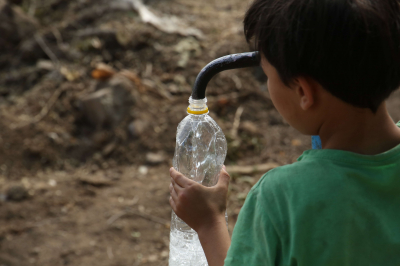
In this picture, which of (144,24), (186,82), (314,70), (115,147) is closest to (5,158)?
(115,147)

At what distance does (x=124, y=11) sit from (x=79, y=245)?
3.90 metres

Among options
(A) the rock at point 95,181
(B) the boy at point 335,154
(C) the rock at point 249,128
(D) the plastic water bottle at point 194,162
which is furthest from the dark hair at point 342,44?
(C) the rock at point 249,128

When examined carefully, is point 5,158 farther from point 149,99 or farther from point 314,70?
point 314,70

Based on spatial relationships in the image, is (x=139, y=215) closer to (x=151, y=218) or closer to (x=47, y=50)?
(x=151, y=218)

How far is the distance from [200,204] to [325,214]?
0.44 meters

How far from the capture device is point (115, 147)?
434 centimetres

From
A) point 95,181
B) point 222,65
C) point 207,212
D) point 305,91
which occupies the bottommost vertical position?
point 95,181

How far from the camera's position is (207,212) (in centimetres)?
125

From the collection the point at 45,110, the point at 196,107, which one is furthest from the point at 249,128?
the point at 196,107

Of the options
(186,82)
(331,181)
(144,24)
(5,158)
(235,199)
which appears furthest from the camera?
(144,24)

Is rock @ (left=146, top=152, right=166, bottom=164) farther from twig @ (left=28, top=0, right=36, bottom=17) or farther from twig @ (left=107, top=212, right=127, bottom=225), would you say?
twig @ (left=28, top=0, right=36, bottom=17)

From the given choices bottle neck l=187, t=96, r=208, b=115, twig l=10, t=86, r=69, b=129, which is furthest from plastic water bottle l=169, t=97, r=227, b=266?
twig l=10, t=86, r=69, b=129

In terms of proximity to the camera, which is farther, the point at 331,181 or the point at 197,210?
the point at 197,210

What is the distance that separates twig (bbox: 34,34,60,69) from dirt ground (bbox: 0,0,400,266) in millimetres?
18
